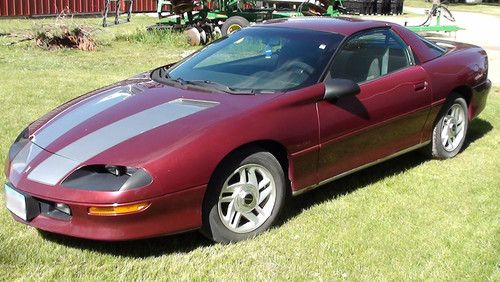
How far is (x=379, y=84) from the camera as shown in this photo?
15.3 ft

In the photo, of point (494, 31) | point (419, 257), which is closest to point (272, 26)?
point (419, 257)

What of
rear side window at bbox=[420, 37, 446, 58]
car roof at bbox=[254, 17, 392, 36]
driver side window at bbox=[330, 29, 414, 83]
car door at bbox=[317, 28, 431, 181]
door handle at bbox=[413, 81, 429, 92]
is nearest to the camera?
car door at bbox=[317, 28, 431, 181]

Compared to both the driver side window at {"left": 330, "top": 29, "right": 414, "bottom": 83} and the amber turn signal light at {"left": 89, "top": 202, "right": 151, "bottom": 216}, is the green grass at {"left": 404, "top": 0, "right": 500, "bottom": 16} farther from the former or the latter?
the amber turn signal light at {"left": 89, "top": 202, "right": 151, "bottom": 216}

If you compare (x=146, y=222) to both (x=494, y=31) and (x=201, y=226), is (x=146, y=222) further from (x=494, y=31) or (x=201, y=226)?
(x=494, y=31)

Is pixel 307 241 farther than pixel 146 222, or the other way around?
pixel 307 241

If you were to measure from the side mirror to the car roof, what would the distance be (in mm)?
623

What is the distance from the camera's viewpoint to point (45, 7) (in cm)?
2256

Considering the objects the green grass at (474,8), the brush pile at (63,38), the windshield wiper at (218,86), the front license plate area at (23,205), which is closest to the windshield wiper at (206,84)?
the windshield wiper at (218,86)

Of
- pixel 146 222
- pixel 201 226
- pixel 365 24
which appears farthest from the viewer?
pixel 365 24

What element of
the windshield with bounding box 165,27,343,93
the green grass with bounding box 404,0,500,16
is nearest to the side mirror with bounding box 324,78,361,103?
the windshield with bounding box 165,27,343,93

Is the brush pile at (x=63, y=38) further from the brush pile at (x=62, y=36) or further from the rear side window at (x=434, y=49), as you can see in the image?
the rear side window at (x=434, y=49)

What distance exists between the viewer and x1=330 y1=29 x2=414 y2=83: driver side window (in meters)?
4.57

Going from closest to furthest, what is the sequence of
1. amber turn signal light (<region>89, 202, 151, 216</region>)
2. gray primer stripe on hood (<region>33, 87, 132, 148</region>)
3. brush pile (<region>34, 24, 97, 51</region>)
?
amber turn signal light (<region>89, 202, 151, 216</region>)
gray primer stripe on hood (<region>33, 87, 132, 148</region>)
brush pile (<region>34, 24, 97, 51</region>)

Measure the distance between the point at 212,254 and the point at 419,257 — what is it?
124cm
